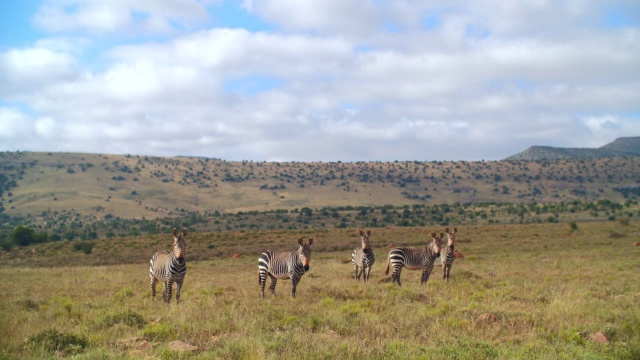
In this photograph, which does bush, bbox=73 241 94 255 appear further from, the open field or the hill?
the hill

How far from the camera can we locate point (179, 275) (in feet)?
47.2

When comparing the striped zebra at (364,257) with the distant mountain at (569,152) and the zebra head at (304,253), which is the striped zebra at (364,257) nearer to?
the zebra head at (304,253)

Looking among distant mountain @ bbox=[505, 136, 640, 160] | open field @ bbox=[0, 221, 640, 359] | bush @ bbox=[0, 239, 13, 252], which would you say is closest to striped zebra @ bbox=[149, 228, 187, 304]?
open field @ bbox=[0, 221, 640, 359]

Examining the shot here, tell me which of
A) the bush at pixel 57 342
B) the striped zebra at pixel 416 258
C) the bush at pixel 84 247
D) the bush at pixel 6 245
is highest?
the striped zebra at pixel 416 258

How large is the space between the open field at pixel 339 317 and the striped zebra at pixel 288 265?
0.70m

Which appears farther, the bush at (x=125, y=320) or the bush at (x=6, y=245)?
the bush at (x=6, y=245)

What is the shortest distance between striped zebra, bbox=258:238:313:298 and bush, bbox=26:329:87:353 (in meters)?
6.84

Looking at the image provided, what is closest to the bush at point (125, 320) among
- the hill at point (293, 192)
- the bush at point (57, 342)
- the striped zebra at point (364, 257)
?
the bush at point (57, 342)

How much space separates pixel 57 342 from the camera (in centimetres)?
903

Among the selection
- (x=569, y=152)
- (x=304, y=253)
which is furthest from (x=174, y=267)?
(x=569, y=152)

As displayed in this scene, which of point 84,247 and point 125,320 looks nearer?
point 125,320

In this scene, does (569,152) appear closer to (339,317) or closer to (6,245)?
(6,245)

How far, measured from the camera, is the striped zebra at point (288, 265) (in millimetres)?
15102

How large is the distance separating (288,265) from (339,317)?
460 cm
